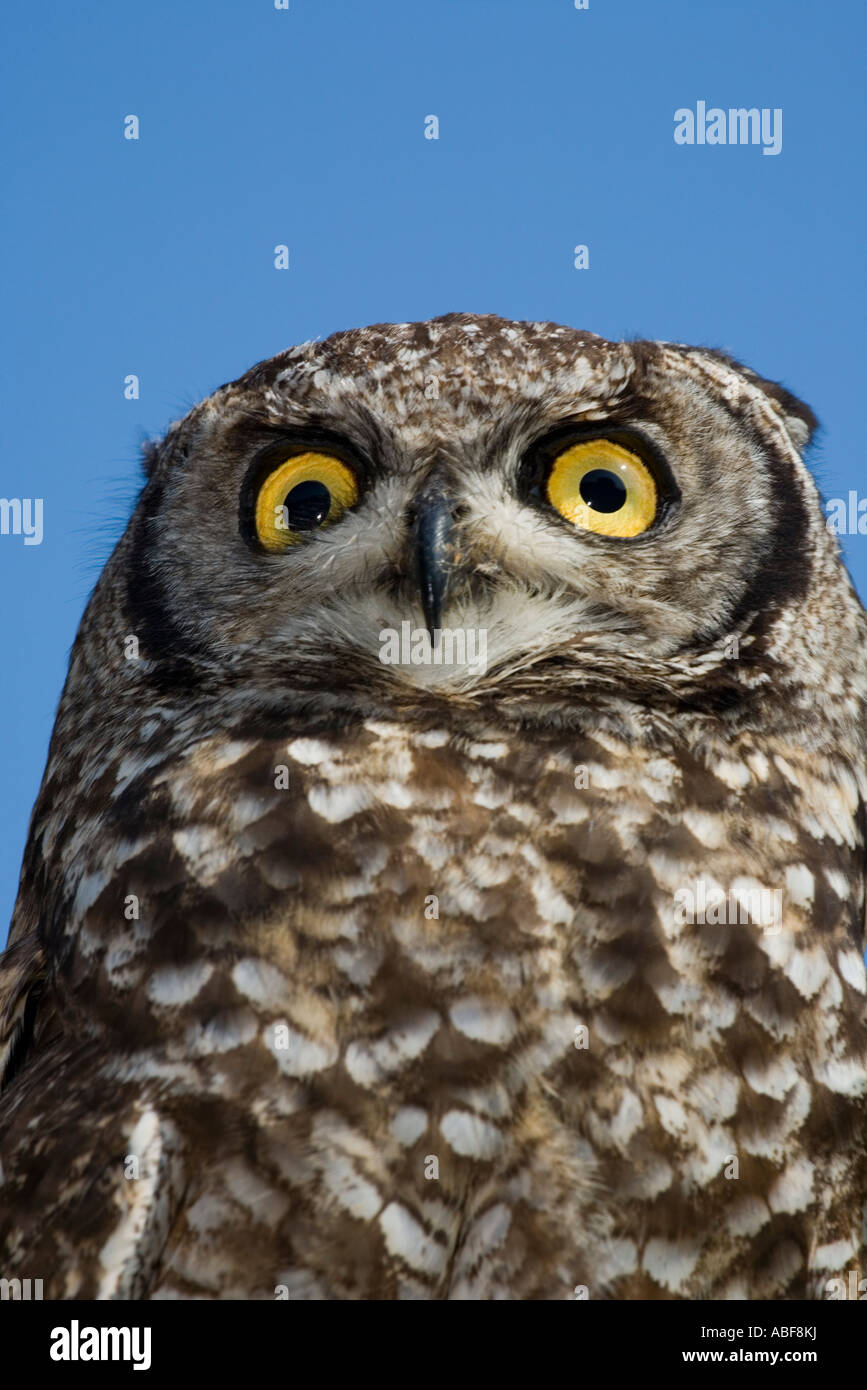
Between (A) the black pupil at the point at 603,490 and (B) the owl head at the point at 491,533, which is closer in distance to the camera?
(B) the owl head at the point at 491,533

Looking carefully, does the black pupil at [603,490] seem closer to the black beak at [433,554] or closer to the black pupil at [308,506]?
the black beak at [433,554]

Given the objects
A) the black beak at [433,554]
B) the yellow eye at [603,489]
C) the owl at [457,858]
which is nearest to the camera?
the owl at [457,858]

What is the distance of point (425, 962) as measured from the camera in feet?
9.77

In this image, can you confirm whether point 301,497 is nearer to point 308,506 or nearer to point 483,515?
point 308,506

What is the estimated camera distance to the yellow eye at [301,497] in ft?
11.8

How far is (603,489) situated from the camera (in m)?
3.54

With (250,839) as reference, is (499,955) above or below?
below

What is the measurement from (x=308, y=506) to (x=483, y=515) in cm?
42

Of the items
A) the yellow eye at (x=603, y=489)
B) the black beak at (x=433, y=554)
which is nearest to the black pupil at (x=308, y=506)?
the black beak at (x=433, y=554)

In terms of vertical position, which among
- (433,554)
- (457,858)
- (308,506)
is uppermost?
(308,506)

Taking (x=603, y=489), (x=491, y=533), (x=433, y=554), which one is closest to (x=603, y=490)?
(x=603, y=489)
